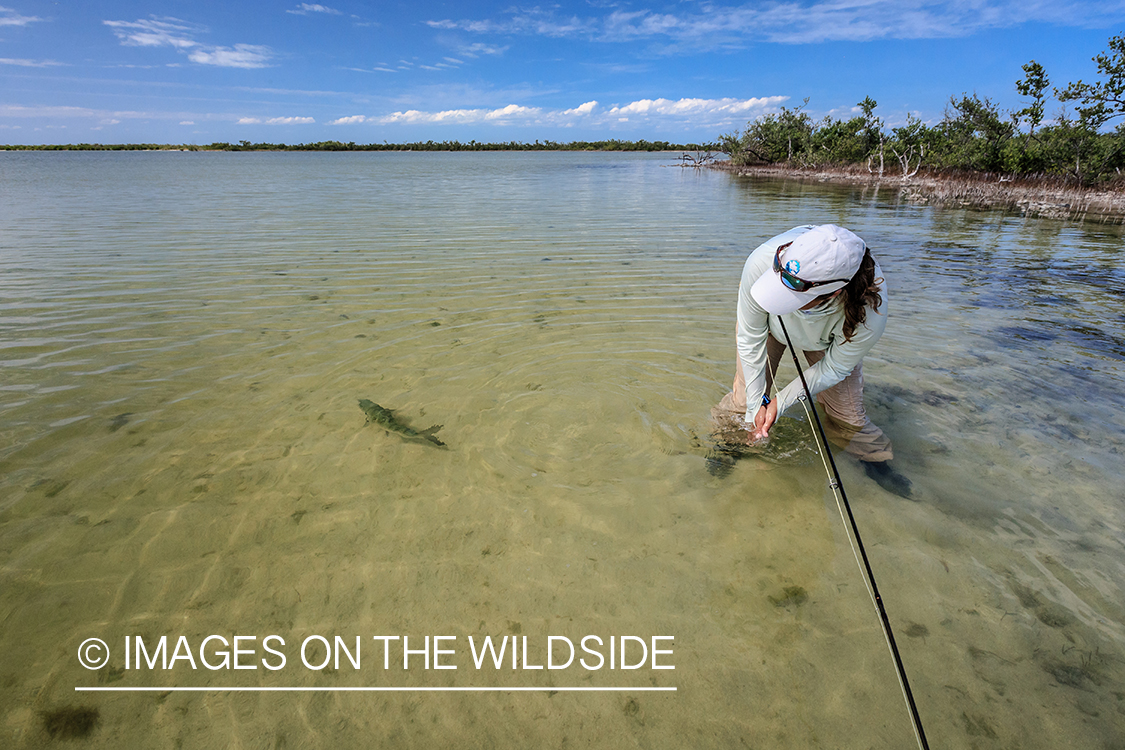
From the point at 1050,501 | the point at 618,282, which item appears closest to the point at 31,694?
the point at 1050,501

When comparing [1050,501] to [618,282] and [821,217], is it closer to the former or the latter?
[618,282]

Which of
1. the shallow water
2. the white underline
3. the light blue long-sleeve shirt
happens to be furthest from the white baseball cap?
the white underline

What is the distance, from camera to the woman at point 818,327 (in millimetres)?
2506

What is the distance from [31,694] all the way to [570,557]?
2502 millimetres

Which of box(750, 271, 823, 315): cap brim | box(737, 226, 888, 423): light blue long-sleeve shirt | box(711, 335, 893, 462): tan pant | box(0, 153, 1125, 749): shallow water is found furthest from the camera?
box(711, 335, 893, 462): tan pant

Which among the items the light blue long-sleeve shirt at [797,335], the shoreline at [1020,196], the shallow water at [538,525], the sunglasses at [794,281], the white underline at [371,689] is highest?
the shoreline at [1020,196]

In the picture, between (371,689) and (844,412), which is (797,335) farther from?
(371,689)

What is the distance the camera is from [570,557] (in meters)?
2.91

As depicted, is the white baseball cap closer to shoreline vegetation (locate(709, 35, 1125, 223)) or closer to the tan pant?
the tan pant

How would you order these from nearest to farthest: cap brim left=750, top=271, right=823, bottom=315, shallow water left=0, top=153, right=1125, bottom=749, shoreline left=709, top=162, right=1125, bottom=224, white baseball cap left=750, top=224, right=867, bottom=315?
1. shallow water left=0, top=153, right=1125, bottom=749
2. white baseball cap left=750, top=224, right=867, bottom=315
3. cap brim left=750, top=271, right=823, bottom=315
4. shoreline left=709, top=162, right=1125, bottom=224

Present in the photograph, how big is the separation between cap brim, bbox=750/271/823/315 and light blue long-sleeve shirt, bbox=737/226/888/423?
0.64 feet

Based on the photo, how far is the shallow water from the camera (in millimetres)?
2184

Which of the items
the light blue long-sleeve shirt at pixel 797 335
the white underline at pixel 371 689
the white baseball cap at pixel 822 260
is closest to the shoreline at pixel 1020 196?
the light blue long-sleeve shirt at pixel 797 335

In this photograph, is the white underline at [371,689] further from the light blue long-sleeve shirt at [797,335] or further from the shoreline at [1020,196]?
the shoreline at [1020,196]
